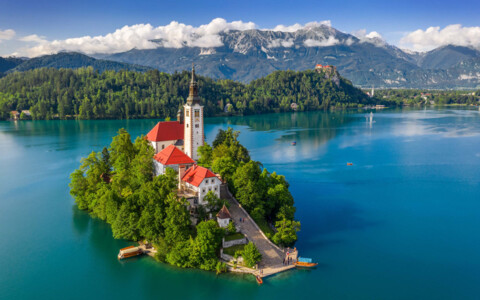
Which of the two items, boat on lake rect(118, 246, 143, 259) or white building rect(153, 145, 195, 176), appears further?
white building rect(153, 145, 195, 176)

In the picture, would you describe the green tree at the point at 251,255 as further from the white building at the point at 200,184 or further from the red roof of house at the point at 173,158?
the red roof of house at the point at 173,158

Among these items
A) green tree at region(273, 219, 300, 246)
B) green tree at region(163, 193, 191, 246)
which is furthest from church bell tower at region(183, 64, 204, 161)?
green tree at region(273, 219, 300, 246)

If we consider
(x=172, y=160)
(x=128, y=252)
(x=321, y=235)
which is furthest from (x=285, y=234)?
(x=172, y=160)

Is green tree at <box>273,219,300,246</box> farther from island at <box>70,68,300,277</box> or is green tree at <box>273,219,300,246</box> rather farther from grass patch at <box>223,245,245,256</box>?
grass patch at <box>223,245,245,256</box>

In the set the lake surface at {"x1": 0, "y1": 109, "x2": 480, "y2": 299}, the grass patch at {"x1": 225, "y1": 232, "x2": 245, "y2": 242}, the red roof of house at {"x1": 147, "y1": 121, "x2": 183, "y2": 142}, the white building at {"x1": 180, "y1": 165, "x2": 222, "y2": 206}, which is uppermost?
the red roof of house at {"x1": 147, "y1": 121, "x2": 183, "y2": 142}

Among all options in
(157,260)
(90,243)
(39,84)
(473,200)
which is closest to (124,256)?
(157,260)

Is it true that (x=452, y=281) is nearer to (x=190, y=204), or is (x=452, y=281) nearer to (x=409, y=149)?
(x=190, y=204)
